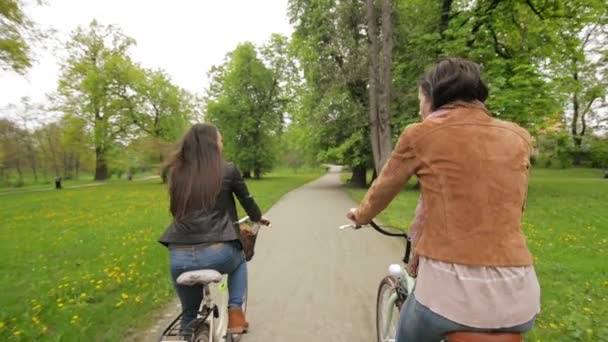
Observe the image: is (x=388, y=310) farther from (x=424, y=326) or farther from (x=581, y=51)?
(x=581, y=51)

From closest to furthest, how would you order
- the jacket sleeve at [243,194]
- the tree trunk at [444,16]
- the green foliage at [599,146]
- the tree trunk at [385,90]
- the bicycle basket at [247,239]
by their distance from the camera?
1. the jacket sleeve at [243,194]
2. the bicycle basket at [247,239]
3. the tree trunk at [385,90]
4. the tree trunk at [444,16]
5. the green foliage at [599,146]

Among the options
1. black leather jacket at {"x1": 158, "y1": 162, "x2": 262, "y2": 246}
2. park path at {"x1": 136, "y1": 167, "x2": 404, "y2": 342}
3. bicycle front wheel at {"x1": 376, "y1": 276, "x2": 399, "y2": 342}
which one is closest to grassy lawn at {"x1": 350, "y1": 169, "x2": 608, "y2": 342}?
bicycle front wheel at {"x1": 376, "y1": 276, "x2": 399, "y2": 342}

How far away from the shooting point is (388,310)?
9.71 feet

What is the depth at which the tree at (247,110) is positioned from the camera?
37531 millimetres

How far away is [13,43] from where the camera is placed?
11781mm

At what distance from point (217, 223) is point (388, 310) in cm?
151

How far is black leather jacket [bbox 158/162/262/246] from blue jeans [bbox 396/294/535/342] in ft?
4.65

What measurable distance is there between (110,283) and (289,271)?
2.61 m

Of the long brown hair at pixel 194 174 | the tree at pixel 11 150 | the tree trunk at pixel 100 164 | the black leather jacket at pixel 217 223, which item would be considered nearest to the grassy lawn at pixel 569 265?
the black leather jacket at pixel 217 223

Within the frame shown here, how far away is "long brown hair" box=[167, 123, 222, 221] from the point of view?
2.55 m

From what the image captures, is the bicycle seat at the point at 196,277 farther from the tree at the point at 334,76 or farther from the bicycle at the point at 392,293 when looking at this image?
the tree at the point at 334,76

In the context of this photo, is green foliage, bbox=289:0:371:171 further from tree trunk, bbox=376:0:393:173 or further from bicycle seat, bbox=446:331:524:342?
bicycle seat, bbox=446:331:524:342

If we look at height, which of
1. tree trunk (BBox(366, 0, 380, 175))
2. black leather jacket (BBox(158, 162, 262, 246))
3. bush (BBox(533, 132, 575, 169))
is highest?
tree trunk (BBox(366, 0, 380, 175))

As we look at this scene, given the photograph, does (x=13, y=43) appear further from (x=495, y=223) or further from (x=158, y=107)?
(x=158, y=107)
